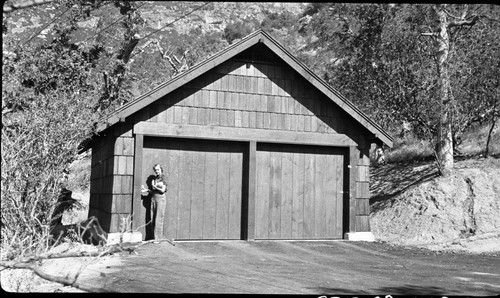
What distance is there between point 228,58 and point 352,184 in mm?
4820

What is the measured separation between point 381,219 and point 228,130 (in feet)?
25.2

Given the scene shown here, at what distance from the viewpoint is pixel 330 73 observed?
2986 centimetres

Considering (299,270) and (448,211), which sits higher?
(448,211)

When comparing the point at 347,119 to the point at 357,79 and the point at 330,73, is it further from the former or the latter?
the point at 330,73

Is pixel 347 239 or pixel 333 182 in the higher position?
pixel 333 182

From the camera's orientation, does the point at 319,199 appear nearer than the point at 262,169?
No

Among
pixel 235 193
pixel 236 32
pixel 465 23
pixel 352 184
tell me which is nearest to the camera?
pixel 235 193

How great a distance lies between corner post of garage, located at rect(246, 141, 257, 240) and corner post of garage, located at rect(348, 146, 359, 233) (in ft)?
8.99

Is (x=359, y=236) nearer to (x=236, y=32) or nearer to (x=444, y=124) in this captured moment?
(x=444, y=124)

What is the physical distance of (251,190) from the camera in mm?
14484

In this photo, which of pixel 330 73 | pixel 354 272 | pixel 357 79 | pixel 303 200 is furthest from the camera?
pixel 330 73

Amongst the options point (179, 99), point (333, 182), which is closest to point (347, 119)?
point (333, 182)

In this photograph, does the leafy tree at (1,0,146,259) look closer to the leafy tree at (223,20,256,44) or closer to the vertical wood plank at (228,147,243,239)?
the vertical wood plank at (228,147,243,239)

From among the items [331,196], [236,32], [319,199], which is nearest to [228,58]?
[319,199]
